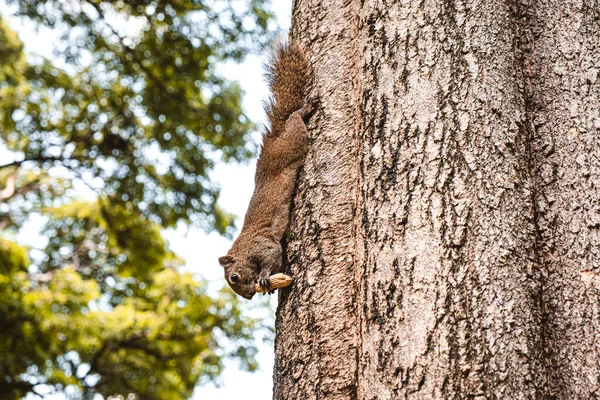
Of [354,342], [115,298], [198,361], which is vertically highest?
[115,298]

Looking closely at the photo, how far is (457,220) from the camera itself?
177 centimetres

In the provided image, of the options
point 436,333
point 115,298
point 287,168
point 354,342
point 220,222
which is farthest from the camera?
point 115,298

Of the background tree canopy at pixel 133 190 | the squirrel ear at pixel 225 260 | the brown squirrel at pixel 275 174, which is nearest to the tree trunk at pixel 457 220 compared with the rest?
the brown squirrel at pixel 275 174

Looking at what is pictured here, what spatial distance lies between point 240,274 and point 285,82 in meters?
1.34

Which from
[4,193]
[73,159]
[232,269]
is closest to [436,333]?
[232,269]

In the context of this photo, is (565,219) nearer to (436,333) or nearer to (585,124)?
(585,124)

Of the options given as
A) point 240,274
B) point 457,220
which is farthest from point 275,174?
point 457,220

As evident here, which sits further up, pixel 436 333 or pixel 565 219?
pixel 565 219

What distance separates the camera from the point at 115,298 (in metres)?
12.6

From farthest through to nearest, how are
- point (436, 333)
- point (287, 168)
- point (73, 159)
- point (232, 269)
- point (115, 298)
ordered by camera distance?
1. point (115, 298)
2. point (73, 159)
3. point (232, 269)
4. point (287, 168)
5. point (436, 333)

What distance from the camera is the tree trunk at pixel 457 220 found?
5.48 feet

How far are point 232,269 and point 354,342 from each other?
185 centimetres

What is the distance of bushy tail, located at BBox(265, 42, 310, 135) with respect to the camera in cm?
279

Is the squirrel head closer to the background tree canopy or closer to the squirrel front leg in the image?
the squirrel front leg
